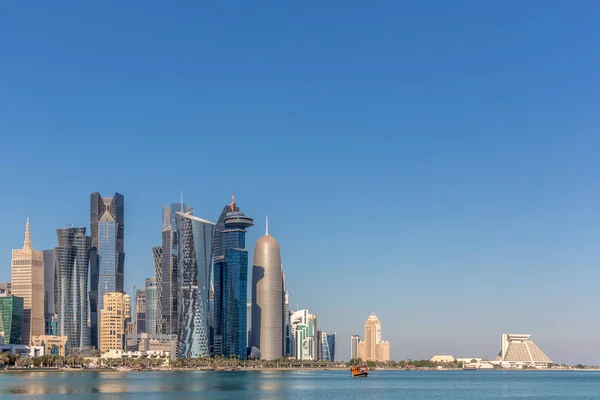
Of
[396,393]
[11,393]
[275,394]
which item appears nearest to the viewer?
[11,393]

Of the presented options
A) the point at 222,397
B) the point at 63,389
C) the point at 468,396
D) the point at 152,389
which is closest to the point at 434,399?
the point at 468,396

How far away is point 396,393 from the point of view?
190m

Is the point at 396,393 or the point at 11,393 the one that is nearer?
the point at 11,393

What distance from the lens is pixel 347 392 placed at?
628 feet

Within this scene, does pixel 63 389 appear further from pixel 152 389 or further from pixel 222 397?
pixel 222 397

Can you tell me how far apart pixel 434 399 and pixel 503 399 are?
14.1m

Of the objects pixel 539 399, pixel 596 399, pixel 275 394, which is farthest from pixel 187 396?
pixel 596 399

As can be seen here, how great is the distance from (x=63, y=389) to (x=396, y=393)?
2910 inches

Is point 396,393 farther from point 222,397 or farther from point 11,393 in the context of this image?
point 11,393

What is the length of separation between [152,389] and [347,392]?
44.1m

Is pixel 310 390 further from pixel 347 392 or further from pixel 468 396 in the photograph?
pixel 468 396

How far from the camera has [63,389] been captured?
600ft

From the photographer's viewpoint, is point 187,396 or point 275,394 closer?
point 187,396

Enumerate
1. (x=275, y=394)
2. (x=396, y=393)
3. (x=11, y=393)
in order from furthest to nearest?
1. (x=396, y=393)
2. (x=275, y=394)
3. (x=11, y=393)
